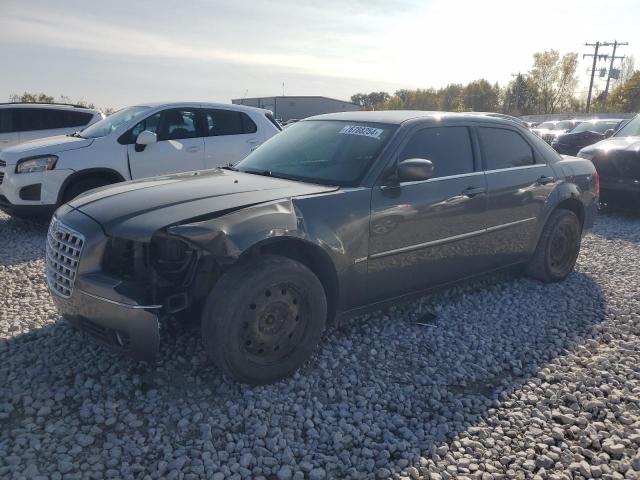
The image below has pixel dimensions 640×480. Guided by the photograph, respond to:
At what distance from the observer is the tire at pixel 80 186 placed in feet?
22.9

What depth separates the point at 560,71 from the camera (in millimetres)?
63875

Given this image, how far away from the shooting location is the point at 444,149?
437 cm

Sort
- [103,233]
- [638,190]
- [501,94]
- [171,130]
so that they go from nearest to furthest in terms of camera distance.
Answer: [103,233], [171,130], [638,190], [501,94]

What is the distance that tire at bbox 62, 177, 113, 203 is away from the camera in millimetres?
6977

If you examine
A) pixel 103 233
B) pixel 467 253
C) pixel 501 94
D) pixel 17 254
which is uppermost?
pixel 501 94

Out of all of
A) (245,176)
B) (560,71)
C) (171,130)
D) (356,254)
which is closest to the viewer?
(356,254)

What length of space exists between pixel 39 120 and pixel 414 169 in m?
8.90

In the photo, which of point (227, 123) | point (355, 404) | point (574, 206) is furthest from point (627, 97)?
point (355, 404)

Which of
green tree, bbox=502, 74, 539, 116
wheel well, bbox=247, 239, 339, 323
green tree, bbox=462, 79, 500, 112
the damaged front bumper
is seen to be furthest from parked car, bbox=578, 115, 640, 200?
green tree, bbox=462, 79, 500, 112

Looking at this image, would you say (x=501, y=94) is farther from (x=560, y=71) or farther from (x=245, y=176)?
(x=245, y=176)

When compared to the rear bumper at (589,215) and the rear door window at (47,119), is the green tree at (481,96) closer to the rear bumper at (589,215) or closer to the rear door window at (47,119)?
the rear door window at (47,119)

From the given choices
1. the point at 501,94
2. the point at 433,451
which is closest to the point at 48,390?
the point at 433,451

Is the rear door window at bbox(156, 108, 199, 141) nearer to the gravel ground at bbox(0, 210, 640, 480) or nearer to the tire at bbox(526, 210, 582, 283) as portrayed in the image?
the gravel ground at bbox(0, 210, 640, 480)

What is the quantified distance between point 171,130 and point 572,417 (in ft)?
20.9
